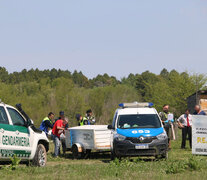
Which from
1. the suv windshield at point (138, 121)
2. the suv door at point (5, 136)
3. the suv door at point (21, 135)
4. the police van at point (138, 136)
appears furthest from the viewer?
the suv windshield at point (138, 121)

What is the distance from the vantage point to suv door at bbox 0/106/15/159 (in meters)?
12.4

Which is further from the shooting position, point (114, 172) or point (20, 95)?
point (20, 95)

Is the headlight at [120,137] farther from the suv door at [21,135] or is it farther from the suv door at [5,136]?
the suv door at [5,136]

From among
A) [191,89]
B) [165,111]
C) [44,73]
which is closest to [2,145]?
[165,111]

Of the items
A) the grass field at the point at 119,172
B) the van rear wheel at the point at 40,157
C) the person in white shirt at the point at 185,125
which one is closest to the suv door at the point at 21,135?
the van rear wheel at the point at 40,157

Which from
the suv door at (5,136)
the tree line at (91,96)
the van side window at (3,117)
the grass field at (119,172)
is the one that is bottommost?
the grass field at (119,172)

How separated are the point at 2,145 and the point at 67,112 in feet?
276

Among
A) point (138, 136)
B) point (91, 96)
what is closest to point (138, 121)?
point (138, 136)

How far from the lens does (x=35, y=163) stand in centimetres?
1439

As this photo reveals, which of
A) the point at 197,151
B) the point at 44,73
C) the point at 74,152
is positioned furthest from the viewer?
the point at 44,73

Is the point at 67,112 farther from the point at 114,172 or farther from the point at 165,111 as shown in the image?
the point at 114,172

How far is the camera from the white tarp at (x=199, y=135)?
53.5 ft

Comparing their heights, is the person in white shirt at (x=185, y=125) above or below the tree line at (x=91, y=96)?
below

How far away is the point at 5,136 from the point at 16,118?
113cm
